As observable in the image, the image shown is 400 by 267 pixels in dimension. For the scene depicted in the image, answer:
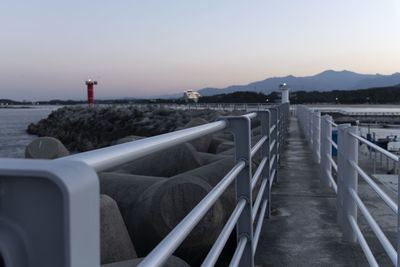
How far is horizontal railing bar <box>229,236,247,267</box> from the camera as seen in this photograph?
6.96 feet

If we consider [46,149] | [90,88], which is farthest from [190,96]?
[46,149]

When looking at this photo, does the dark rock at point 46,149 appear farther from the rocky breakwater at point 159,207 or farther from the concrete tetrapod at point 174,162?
the concrete tetrapod at point 174,162

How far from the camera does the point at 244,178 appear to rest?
8.09ft

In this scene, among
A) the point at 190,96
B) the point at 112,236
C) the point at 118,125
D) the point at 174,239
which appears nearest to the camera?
the point at 174,239

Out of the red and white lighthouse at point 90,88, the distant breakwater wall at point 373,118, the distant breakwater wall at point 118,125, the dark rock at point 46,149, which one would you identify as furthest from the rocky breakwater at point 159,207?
the red and white lighthouse at point 90,88

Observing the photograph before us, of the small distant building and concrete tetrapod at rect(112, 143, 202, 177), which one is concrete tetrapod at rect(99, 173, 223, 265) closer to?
concrete tetrapod at rect(112, 143, 202, 177)

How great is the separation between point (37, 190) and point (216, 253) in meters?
1.23

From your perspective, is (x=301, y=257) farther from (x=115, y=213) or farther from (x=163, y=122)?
(x=163, y=122)

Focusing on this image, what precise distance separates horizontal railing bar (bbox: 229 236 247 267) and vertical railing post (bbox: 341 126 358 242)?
1558 mm

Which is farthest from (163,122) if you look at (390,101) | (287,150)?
(390,101)

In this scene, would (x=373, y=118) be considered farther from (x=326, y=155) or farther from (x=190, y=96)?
(x=326, y=155)

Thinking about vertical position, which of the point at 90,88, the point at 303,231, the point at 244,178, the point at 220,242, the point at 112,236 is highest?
the point at 90,88

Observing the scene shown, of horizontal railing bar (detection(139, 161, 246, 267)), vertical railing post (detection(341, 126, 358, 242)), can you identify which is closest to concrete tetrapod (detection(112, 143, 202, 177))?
vertical railing post (detection(341, 126, 358, 242))

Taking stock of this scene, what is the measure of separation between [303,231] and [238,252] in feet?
6.40
